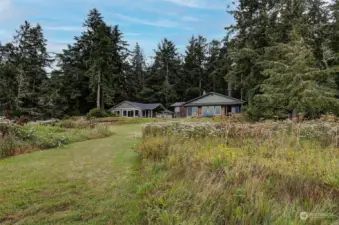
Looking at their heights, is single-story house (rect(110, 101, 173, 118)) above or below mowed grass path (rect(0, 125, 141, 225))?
above

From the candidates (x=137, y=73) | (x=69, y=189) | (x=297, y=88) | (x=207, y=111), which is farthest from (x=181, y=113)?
(x=69, y=189)

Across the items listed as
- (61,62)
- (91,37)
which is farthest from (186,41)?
(61,62)

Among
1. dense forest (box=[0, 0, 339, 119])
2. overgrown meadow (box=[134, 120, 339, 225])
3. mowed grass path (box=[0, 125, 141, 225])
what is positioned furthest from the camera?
dense forest (box=[0, 0, 339, 119])

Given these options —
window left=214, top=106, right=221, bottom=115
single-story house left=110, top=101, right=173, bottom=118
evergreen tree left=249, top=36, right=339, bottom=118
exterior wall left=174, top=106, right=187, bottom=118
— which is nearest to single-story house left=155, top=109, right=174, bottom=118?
single-story house left=110, top=101, right=173, bottom=118

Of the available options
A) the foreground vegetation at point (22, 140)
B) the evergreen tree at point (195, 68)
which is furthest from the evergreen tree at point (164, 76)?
the foreground vegetation at point (22, 140)

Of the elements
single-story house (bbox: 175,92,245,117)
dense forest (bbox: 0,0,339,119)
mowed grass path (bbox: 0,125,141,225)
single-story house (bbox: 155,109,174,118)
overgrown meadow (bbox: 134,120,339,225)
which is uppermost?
dense forest (bbox: 0,0,339,119)

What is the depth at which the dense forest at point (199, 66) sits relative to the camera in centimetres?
1579

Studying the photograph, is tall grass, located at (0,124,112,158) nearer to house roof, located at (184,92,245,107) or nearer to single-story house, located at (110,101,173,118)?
house roof, located at (184,92,245,107)

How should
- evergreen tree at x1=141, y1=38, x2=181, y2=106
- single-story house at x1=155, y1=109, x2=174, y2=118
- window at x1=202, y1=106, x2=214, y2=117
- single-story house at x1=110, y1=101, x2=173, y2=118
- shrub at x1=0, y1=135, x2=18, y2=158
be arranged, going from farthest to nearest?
evergreen tree at x1=141, y1=38, x2=181, y2=106 → single-story house at x1=155, y1=109, x2=174, y2=118 → single-story house at x1=110, y1=101, x2=173, y2=118 → window at x1=202, y1=106, x2=214, y2=117 → shrub at x1=0, y1=135, x2=18, y2=158

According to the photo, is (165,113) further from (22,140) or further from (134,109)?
(22,140)

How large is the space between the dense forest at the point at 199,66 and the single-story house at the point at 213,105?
7.61ft

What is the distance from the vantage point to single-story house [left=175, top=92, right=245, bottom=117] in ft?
96.7

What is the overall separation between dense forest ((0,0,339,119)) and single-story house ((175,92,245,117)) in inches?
91.4

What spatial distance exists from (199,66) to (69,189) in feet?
142
